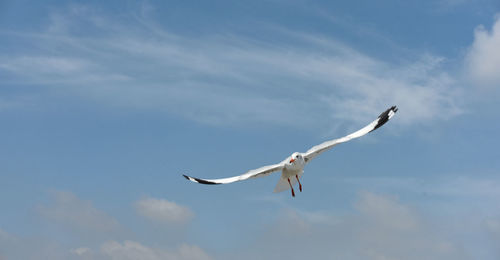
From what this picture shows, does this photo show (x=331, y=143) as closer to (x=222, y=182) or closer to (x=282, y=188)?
(x=282, y=188)

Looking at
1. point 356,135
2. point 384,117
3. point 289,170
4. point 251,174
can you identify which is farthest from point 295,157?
point 384,117

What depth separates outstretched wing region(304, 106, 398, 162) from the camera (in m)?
60.6

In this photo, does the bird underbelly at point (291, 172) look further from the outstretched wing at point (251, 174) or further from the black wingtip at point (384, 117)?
the black wingtip at point (384, 117)

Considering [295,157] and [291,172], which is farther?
[291,172]

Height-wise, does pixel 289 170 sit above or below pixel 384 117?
below

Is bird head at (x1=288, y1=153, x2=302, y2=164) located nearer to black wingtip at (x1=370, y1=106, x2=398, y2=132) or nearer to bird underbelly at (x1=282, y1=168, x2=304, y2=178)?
bird underbelly at (x1=282, y1=168, x2=304, y2=178)

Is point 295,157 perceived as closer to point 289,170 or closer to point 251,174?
point 289,170

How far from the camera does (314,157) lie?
203 ft

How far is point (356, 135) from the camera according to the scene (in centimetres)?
6562

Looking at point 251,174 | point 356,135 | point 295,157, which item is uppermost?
point 356,135

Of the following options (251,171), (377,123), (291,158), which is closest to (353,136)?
(377,123)

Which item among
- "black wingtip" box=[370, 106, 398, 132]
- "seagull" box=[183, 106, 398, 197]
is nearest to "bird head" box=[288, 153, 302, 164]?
"seagull" box=[183, 106, 398, 197]

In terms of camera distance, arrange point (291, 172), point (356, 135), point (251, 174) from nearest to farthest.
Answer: point (251, 174)
point (291, 172)
point (356, 135)

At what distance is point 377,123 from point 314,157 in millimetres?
10730
